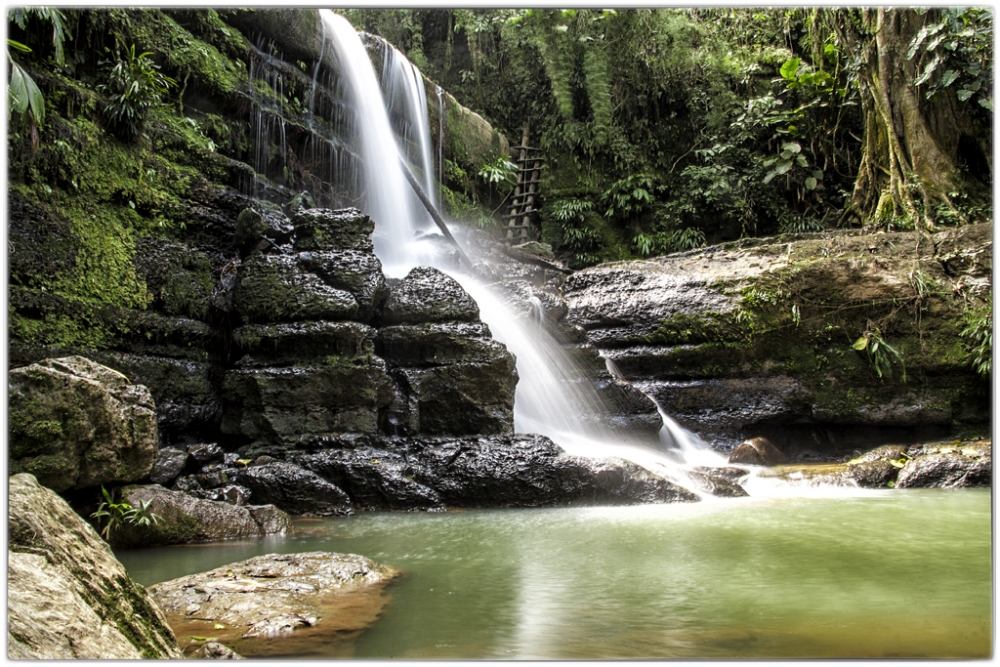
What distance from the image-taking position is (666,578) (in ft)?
7.61

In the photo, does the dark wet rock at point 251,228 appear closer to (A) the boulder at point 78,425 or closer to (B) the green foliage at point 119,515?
(A) the boulder at point 78,425

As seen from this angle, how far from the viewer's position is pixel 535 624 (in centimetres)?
181

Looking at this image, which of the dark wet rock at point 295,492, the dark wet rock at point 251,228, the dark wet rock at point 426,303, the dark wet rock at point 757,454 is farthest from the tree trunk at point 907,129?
the dark wet rock at point 295,492

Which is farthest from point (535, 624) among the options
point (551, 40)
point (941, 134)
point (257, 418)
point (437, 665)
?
point (941, 134)

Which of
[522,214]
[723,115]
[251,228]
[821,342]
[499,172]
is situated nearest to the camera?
[251,228]

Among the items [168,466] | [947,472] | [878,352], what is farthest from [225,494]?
[878,352]

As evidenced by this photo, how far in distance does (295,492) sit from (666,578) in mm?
2741

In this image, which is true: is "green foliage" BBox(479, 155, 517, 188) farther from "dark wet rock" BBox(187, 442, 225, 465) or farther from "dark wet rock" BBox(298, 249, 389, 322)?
"dark wet rock" BBox(187, 442, 225, 465)

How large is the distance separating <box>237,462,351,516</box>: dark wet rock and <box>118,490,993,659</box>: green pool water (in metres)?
0.22

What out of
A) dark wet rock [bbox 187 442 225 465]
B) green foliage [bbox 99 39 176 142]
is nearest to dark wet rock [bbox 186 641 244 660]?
dark wet rock [bbox 187 442 225 465]

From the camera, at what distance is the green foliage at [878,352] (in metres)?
6.59

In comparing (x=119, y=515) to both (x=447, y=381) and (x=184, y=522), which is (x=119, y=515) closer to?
(x=184, y=522)

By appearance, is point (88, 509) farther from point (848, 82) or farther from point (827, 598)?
point (848, 82)

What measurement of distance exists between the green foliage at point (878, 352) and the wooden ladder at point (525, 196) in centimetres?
606
